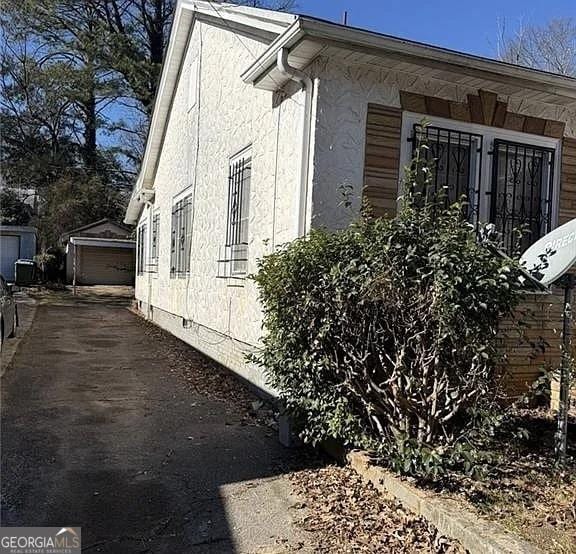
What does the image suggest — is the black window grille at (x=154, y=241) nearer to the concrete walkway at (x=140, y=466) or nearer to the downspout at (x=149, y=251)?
the downspout at (x=149, y=251)

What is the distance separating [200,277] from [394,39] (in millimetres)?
6031

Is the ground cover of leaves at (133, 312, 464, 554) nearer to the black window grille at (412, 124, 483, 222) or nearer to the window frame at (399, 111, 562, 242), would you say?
the window frame at (399, 111, 562, 242)

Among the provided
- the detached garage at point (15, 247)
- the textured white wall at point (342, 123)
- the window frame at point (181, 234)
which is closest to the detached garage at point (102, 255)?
the detached garage at point (15, 247)

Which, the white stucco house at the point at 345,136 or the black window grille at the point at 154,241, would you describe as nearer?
the white stucco house at the point at 345,136

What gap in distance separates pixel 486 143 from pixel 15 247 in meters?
31.5

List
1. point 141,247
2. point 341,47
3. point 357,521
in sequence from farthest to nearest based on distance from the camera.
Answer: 1. point 141,247
2. point 341,47
3. point 357,521

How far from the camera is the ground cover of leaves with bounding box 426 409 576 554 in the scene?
319 centimetres

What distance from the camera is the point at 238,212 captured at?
26.4 ft

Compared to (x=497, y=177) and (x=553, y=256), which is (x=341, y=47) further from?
(x=553, y=256)

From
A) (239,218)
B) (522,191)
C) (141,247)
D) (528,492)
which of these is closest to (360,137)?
(522,191)

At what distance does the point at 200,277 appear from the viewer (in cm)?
1015

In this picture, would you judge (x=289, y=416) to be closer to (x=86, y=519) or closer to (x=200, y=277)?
(x=86, y=519)

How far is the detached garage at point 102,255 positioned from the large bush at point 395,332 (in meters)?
26.0

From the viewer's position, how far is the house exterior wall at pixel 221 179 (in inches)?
250
